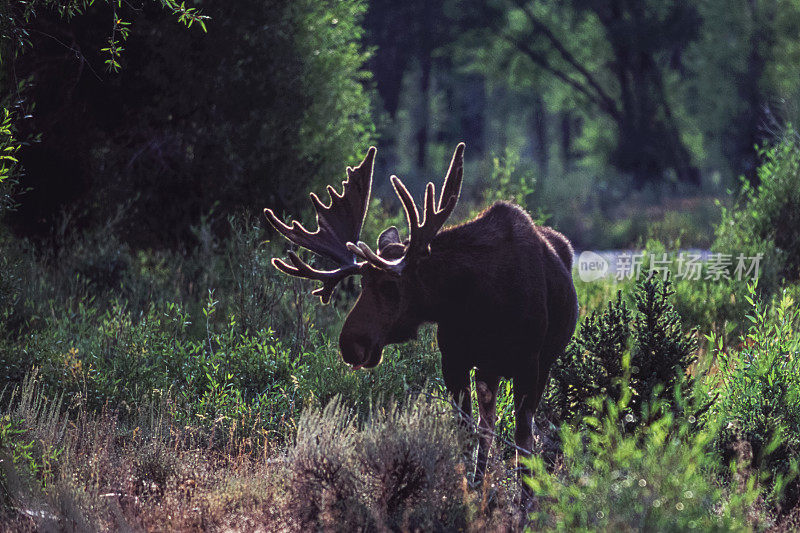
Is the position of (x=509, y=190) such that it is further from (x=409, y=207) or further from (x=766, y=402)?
(x=409, y=207)

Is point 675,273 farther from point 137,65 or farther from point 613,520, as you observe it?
point 613,520

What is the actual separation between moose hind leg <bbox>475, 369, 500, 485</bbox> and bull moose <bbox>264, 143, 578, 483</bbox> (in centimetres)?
1

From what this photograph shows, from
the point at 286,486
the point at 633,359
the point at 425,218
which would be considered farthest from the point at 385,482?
the point at 633,359

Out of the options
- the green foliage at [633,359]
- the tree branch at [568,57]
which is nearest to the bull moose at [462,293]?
the green foliage at [633,359]

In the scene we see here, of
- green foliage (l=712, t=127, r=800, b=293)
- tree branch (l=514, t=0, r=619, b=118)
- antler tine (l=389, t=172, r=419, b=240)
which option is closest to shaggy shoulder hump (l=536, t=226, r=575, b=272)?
antler tine (l=389, t=172, r=419, b=240)

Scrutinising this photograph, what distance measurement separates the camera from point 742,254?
12016 millimetres

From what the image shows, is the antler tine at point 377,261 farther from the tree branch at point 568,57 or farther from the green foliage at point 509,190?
the tree branch at point 568,57

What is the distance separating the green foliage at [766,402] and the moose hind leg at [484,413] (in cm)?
174

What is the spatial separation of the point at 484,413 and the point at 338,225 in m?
1.52

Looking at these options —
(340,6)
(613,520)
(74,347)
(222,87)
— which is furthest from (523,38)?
(613,520)

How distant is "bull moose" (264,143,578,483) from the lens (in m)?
5.18

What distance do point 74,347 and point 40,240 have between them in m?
3.38

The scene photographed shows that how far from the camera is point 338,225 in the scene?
19.1 ft

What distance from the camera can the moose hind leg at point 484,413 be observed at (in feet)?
17.9
